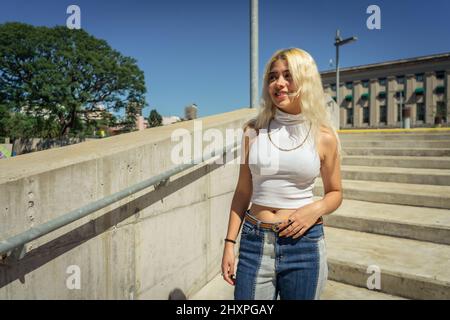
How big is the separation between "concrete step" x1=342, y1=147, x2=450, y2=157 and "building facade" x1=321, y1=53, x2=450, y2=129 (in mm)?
53317

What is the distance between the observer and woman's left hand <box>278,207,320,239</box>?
1571 mm

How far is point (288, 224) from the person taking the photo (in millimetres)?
1578

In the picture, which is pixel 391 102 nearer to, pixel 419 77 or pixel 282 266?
pixel 419 77

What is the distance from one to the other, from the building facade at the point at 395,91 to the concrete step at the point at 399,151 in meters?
53.3

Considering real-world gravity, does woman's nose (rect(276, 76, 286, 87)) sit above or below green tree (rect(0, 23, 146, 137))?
below

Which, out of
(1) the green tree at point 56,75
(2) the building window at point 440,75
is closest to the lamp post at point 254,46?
(1) the green tree at point 56,75

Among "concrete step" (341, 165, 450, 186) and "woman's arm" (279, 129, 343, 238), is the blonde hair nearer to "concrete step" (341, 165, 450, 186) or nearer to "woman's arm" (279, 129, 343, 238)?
"woman's arm" (279, 129, 343, 238)

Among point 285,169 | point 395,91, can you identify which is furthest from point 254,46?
point 395,91

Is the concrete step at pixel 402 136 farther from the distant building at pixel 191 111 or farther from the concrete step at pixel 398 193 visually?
the distant building at pixel 191 111

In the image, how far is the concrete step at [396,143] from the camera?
5.59 m

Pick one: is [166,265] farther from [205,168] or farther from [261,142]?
[261,142]

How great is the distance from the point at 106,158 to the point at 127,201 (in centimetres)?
38

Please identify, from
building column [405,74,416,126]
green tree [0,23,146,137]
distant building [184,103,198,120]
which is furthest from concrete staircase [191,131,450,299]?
building column [405,74,416,126]
